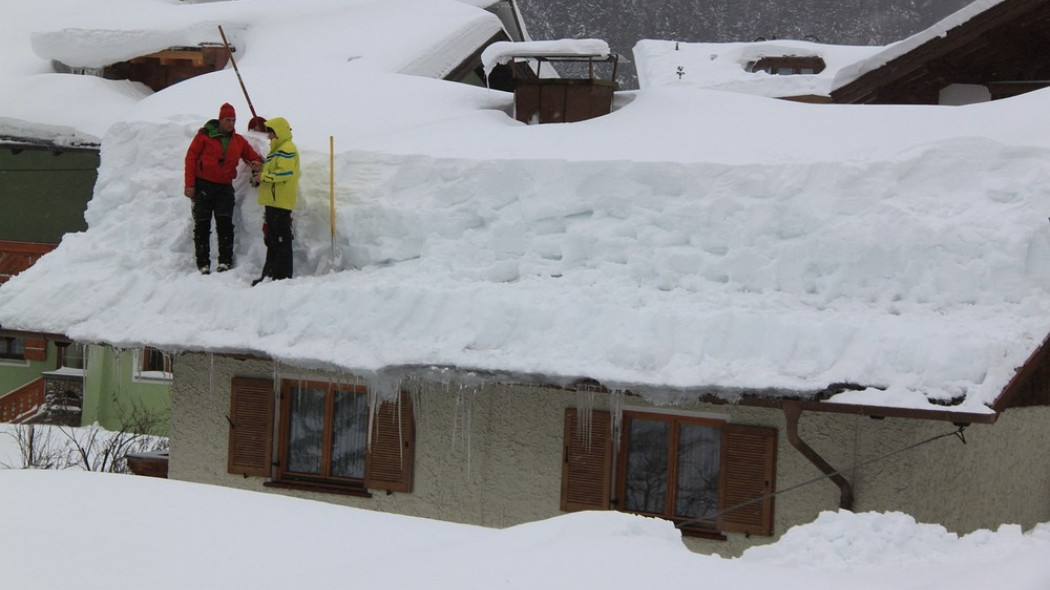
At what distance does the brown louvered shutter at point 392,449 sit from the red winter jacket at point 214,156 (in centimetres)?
225

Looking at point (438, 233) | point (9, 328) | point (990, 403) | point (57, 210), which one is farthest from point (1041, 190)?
point (57, 210)

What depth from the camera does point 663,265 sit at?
7.50 metres

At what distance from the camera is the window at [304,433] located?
27.9 ft

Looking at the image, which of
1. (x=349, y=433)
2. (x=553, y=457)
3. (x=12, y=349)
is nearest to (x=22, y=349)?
(x=12, y=349)

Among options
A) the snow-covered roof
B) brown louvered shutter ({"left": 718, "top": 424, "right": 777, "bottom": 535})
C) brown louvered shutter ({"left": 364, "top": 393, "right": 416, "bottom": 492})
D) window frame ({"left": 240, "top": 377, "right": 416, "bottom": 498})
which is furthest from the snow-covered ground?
the snow-covered roof

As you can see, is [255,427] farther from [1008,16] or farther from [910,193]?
[1008,16]

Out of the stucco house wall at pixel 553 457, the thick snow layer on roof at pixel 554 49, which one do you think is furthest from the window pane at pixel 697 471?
the thick snow layer on roof at pixel 554 49

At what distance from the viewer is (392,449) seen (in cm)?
815

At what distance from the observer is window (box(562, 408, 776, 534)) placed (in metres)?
7.44

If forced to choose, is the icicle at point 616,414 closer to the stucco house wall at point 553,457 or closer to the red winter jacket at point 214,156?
the stucco house wall at point 553,457

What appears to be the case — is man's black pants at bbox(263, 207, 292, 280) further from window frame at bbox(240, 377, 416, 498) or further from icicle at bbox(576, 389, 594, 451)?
icicle at bbox(576, 389, 594, 451)

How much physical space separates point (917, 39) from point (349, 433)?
24.6ft

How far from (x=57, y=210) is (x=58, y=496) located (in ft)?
47.0

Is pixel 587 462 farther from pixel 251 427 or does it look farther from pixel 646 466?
pixel 251 427
